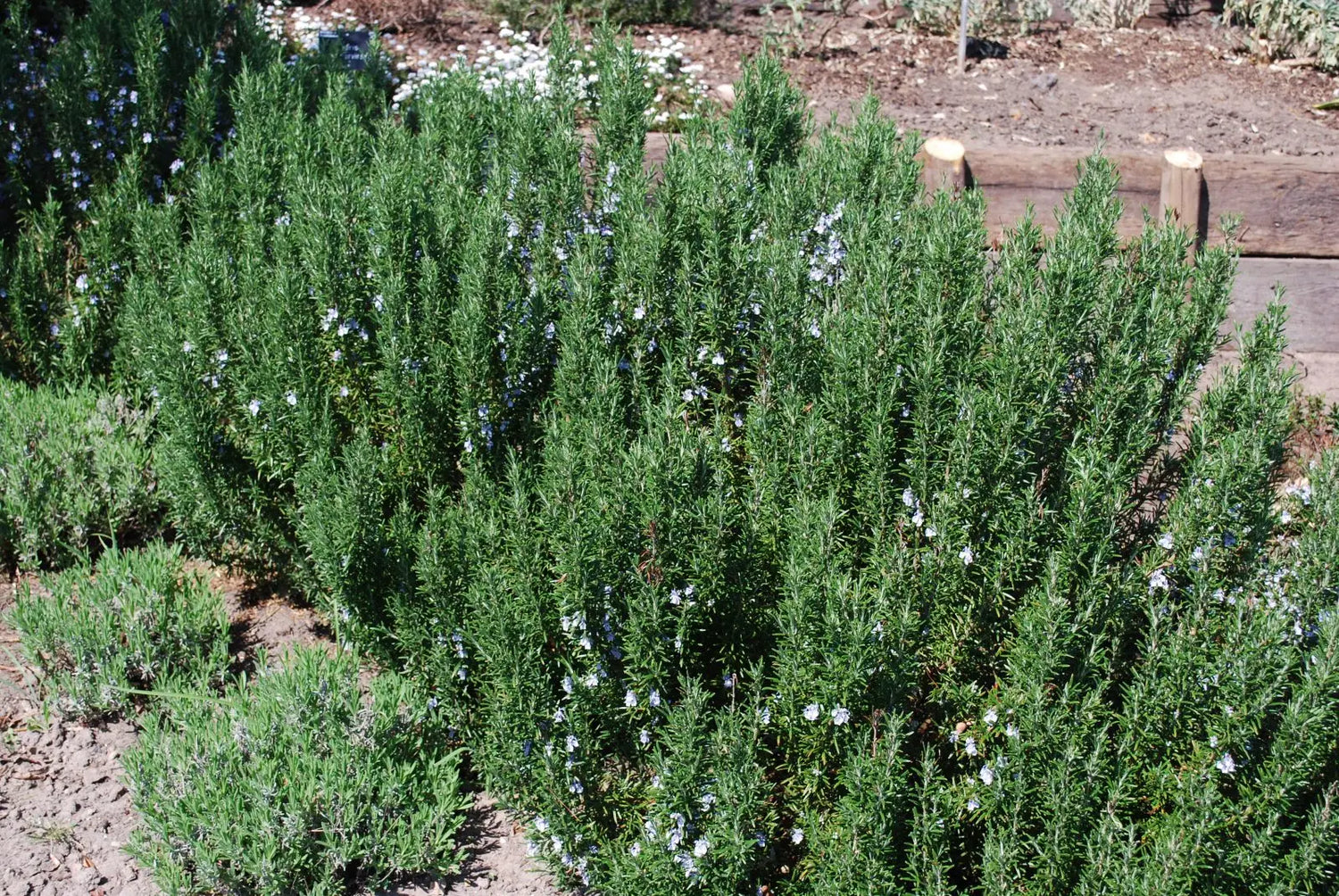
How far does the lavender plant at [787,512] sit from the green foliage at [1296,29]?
4.39 meters

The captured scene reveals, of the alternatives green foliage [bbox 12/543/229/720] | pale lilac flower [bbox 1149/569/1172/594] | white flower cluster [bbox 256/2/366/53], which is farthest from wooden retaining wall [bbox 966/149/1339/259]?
white flower cluster [bbox 256/2/366/53]

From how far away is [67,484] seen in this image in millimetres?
4434

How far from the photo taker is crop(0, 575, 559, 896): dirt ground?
328cm

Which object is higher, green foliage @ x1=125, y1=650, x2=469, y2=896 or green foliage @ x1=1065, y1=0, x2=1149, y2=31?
green foliage @ x1=1065, y1=0, x2=1149, y2=31

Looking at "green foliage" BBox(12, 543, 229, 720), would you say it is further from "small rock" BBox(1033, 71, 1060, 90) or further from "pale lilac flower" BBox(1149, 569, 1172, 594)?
"small rock" BBox(1033, 71, 1060, 90)

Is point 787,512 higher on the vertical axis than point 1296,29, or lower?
lower

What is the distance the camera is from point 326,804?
10.5 feet

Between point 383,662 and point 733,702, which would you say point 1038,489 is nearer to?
point 733,702

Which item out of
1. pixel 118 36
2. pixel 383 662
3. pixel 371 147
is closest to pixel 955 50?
pixel 371 147

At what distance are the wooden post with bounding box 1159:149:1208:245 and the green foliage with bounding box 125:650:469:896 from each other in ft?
13.8

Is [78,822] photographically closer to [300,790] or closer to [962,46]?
[300,790]

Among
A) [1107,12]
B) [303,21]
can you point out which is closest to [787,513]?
[303,21]

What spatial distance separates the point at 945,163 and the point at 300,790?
3991mm

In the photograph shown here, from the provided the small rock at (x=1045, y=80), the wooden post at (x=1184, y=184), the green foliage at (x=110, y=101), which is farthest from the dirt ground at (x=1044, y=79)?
the green foliage at (x=110, y=101)
